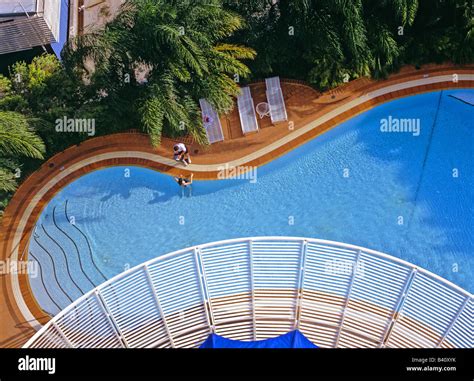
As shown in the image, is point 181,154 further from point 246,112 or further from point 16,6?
point 16,6

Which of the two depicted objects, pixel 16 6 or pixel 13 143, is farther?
pixel 16 6

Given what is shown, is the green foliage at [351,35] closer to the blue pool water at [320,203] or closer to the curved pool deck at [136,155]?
the curved pool deck at [136,155]

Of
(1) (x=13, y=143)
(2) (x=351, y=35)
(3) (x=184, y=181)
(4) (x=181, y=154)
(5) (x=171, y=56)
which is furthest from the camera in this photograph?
(4) (x=181, y=154)

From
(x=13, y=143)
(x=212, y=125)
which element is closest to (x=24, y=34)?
(x=13, y=143)

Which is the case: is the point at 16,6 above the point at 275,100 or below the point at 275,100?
above

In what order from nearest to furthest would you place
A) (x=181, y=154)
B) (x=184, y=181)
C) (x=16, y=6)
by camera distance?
(x=184, y=181)
(x=181, y=154)
(x=16, y=6)

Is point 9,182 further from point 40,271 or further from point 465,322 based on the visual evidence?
point 465,322

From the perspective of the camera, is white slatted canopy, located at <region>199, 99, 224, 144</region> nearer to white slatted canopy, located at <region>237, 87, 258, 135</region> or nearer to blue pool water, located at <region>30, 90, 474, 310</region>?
white slatted canopy, located at <region>237, 87, 258, 135</region>
